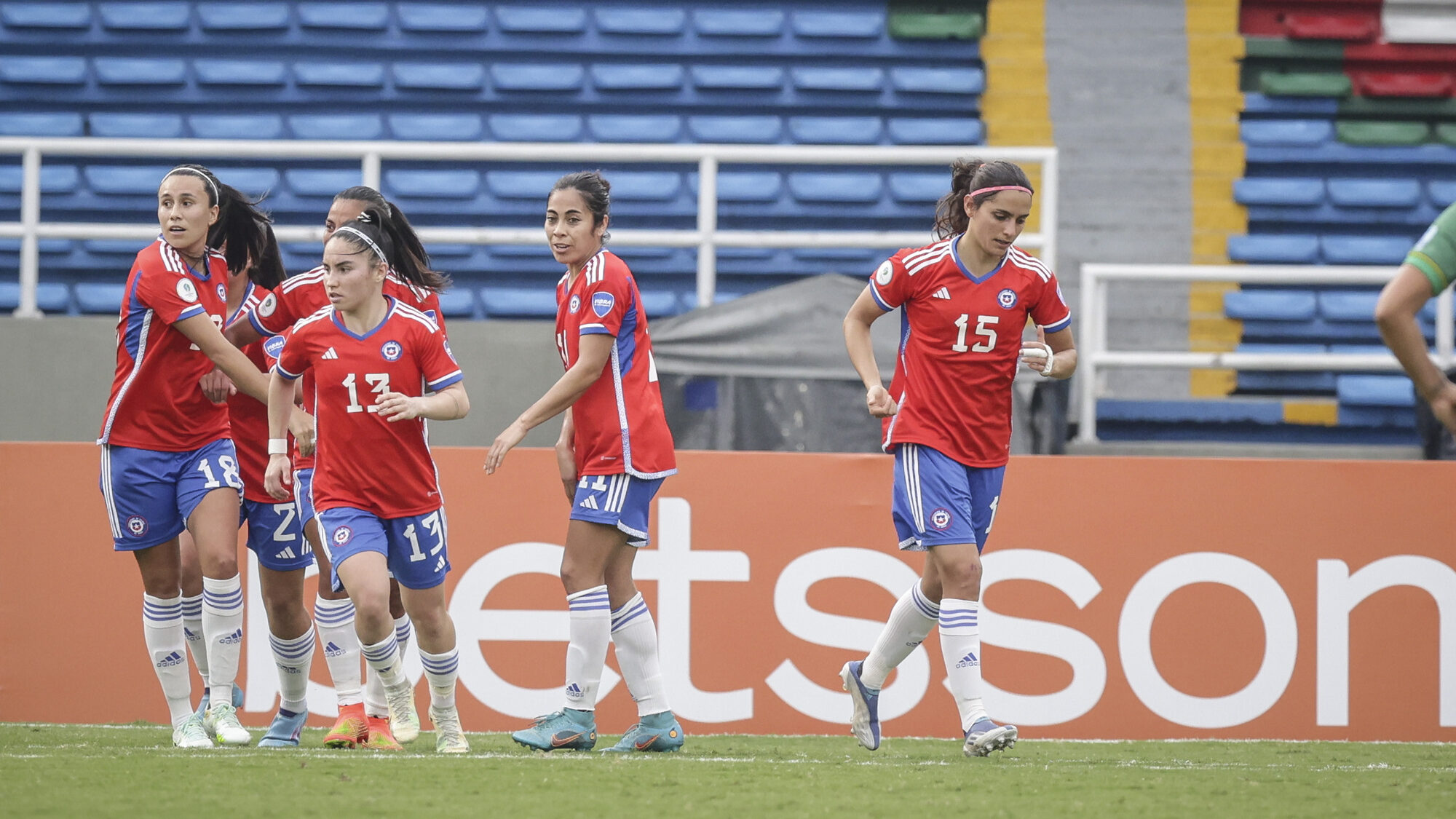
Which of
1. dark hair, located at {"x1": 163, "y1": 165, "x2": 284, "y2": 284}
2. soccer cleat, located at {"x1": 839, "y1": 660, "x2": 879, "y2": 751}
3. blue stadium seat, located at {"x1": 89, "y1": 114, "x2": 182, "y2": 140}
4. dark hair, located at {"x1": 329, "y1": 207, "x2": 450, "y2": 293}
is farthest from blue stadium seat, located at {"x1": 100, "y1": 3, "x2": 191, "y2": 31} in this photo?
soccer cleat, located at {"x1": 839, "y1": 660, "x2": 879, "y2": 751}

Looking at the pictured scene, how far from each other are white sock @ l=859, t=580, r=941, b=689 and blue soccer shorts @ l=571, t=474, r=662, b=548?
89 cm

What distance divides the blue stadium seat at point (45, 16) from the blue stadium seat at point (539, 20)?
297 cm

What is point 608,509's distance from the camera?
4.60 m

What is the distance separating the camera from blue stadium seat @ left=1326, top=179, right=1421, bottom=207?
10023mm

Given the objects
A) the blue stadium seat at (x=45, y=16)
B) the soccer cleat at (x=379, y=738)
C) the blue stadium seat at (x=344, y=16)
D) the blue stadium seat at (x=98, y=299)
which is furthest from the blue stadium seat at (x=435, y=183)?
the soccer cleat at (x=379, y=738)

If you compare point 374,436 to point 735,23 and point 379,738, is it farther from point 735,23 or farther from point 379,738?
point 735,23

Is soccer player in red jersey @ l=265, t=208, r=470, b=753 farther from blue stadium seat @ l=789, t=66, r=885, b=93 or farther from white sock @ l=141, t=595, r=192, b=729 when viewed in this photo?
blue stadium seat @ l=789, t=66, r=885, b=93

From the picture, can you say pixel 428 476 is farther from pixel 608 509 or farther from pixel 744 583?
pixel 744 583

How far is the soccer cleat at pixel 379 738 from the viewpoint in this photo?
4.72m

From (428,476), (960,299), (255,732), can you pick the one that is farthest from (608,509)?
(255,732)

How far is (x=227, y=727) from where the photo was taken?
15.6 ft

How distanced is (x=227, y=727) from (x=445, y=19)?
7.10m

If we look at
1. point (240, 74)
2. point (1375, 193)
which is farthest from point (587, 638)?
point (1375, 193)

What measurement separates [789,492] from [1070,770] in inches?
80.0
